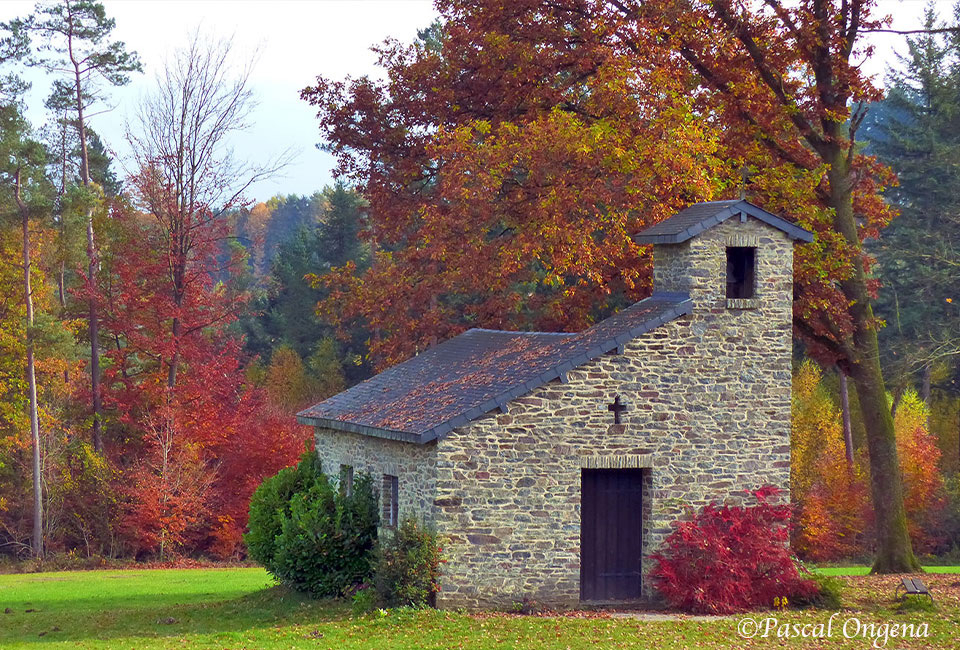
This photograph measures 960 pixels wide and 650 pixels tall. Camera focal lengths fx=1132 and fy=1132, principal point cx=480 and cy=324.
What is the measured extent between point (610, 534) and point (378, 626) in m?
4.15

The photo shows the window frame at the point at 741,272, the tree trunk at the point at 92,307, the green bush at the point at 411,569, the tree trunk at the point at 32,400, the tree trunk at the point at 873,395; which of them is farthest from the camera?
the tree trunk at the point at 92,307

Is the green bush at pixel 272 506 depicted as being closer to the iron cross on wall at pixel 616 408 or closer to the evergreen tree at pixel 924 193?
the iron cross on wall at pixel 616 408

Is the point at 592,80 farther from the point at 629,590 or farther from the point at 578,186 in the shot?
the point at 629,590

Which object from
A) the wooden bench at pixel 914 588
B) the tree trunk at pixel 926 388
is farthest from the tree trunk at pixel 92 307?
the tree trunk at pixel 926 388

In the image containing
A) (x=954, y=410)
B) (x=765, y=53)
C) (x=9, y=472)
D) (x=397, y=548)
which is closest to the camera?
(x=397, y=548)

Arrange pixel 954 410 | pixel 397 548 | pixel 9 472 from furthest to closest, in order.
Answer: pixel 954 410 → pixel 9 472 → pixel 397 548

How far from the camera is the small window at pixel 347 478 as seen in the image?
20609 mm

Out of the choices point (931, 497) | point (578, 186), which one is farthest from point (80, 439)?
point (931, 497)

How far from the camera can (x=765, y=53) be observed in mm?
24453

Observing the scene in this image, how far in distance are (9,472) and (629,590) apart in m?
25.6

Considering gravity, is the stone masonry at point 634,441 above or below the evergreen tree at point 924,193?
below

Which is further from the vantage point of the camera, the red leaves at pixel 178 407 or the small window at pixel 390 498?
the red leaves at pixel 178 407

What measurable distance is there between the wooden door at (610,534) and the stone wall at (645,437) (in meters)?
0.24

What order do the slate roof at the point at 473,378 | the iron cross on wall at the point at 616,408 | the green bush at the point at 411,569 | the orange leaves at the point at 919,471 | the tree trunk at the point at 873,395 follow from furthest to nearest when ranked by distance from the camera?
the orange leaves at the point at 919,471
the tree trunk at the point at 873,395
the iron cross on wall at the point at 616,408
the slate roof at the point at 473,378
the green bush at the point at 411,569
